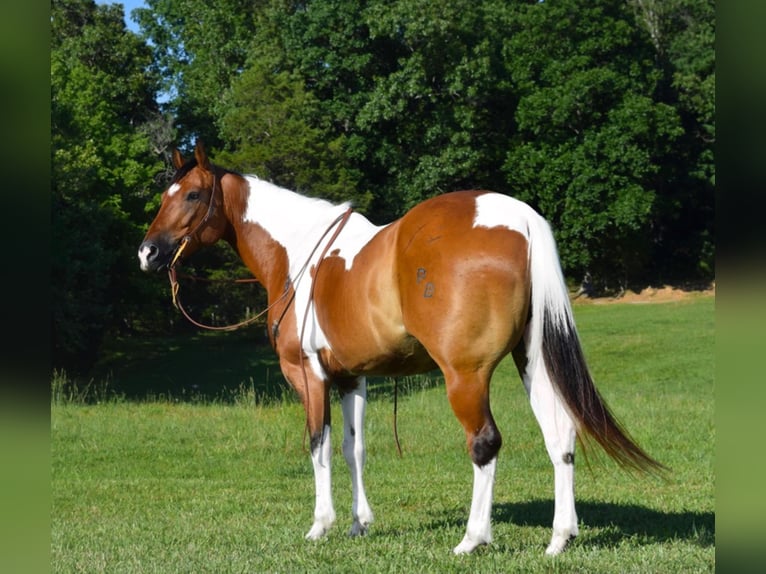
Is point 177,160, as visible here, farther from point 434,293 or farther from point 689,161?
point 689,161

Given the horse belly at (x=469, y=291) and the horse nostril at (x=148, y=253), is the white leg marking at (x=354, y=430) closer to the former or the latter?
the horse belly at (x=469, y=291)

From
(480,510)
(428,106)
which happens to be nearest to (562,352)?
(480,510)

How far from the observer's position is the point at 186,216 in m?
6.59

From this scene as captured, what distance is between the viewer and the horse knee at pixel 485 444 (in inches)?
194

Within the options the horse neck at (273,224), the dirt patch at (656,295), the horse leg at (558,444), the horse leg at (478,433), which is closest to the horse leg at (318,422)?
the horse neck at (273,224)

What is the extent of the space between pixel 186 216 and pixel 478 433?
9.51 feet

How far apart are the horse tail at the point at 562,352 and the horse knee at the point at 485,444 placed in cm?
43

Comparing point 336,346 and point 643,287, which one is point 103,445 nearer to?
point 336,346

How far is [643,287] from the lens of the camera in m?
42.2

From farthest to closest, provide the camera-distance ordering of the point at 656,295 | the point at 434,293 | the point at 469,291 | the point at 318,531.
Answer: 1. the point at 656,295
2. the point at 318,531
3. the point at 434,293
4. the point at 469,291

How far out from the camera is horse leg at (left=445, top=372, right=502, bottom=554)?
4.89 m

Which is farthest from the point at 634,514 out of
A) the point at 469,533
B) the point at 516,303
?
the point at 516,303

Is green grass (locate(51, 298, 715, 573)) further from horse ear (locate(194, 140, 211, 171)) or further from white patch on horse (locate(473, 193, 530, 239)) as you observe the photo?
horse ear (locate(194, 140, 211, 171))
